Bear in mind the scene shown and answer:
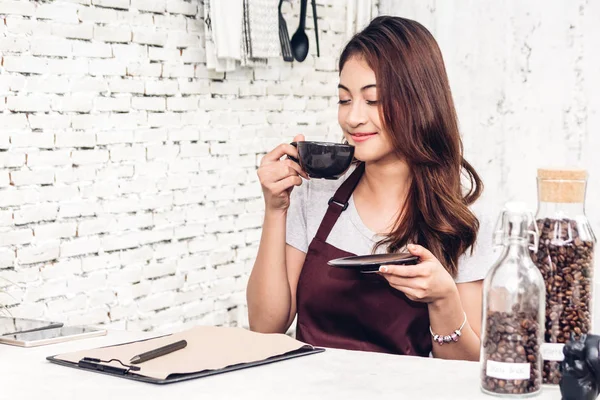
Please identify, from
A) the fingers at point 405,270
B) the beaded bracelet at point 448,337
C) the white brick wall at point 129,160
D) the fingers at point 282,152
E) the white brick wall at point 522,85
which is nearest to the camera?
the fingers at point 405,270

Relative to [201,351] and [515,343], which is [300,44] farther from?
[515,343]

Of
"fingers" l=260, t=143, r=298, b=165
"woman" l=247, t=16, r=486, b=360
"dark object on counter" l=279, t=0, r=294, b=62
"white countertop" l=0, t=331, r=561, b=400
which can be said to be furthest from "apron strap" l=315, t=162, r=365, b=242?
"dark object on counter" l=279, t=0, r=294, b=62

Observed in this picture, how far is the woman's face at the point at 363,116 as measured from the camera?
7.10 feet

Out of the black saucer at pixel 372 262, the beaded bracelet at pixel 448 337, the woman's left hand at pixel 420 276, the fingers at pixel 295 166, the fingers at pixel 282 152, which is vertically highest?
the fingers at pixel 282 152

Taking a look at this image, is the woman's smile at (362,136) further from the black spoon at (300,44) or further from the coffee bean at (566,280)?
the black spoon at (300,44)

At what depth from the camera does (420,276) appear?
1.72m

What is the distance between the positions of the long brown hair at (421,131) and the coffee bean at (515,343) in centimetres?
82

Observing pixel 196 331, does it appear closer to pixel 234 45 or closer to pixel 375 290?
pixel 375 290

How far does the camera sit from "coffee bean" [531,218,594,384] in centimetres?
136

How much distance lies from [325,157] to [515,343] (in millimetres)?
775

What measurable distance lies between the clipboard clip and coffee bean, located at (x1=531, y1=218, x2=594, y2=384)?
0.68m

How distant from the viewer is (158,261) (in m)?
3.30

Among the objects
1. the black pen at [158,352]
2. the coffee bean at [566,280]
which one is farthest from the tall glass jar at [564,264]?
the black pen at [158,352]

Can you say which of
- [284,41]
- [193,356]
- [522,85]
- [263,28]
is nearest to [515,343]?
[193,356]
